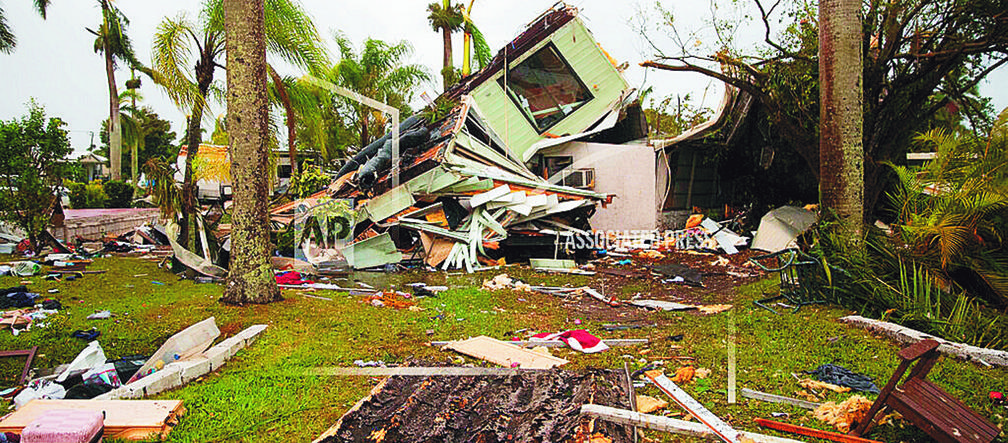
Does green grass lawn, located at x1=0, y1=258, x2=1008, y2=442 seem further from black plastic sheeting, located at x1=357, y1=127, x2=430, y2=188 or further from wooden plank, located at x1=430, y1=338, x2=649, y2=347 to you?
black plastic sheeting, located at x1=357, y1=127, x2=430, y2=188

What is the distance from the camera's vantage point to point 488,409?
3711 millimetres

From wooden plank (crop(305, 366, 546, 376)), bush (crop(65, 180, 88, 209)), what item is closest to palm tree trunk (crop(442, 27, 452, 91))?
bush (crop(65, 180, 88, 209))

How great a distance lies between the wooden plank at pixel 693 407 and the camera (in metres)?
3.29

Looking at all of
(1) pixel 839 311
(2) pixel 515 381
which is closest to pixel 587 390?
(2) pixel 515 381

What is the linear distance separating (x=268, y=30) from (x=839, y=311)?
35.5 ft

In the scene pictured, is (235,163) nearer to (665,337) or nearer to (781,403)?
(665,337)

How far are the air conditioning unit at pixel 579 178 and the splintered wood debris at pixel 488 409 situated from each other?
1143 cm

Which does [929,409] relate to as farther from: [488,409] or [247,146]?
[247,146]

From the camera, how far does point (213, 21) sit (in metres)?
10.6

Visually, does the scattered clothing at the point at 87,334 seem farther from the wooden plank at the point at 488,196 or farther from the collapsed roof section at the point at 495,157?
the wooden plank at the point at 488,196

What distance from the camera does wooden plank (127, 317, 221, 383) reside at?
4.68 m

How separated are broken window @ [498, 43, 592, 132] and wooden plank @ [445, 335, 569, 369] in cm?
1106

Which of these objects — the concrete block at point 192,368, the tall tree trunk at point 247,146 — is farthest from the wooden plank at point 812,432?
the tall tree trunk at point 247,146

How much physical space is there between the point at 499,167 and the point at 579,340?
26.2 feet
